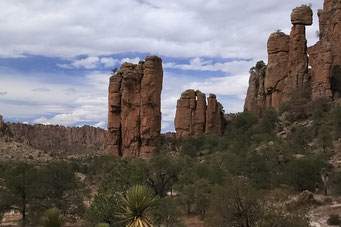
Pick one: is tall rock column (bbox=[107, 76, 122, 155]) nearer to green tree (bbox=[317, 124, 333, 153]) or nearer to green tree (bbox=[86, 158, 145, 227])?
green tree (bbox=[317, 124, 333, 153])

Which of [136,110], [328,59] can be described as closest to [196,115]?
[136,110]

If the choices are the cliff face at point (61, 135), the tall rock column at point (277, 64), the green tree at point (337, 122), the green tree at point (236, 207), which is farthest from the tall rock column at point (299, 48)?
the cliff face at point (61, 135)

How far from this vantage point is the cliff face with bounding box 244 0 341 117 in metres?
42.4

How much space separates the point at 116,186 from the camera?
17516 mm

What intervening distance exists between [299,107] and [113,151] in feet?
82.0

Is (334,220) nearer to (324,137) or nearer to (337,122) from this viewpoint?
(324,137)

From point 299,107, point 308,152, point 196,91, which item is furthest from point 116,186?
point 196,91

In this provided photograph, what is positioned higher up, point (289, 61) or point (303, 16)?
point (303, 16)

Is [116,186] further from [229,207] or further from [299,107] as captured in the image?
[299,107]

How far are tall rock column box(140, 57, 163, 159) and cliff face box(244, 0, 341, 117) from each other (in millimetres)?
14254

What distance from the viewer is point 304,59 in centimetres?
4497

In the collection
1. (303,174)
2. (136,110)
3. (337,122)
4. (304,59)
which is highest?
(304,59)

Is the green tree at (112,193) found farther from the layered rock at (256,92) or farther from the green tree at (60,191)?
the layered rock at (256,92)

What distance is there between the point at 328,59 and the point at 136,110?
24356 millimetres
